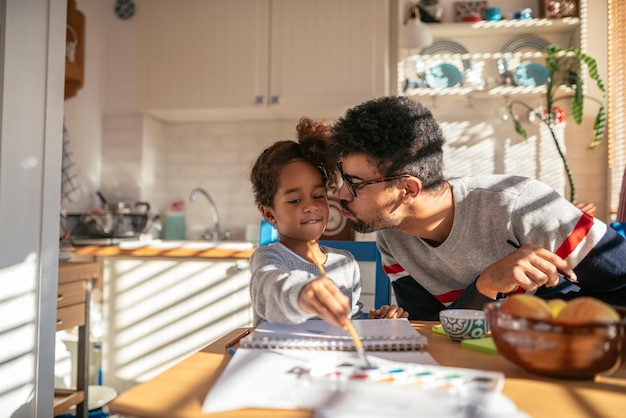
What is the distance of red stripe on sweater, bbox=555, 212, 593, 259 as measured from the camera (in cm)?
140

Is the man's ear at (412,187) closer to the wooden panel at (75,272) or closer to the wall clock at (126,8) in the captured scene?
the wooden panel at (75,272)

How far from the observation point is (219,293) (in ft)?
10.1

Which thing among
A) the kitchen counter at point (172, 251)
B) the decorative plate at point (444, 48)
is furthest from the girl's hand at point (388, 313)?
the decorative plate at point (444, 48)

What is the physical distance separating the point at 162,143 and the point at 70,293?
176cm

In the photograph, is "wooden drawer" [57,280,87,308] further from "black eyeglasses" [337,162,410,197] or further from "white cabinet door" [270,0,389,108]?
"white cabinet door" [270,0,389,108]

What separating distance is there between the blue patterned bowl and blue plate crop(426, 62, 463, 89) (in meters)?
2.68

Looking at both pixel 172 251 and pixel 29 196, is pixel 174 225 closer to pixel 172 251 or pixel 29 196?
pixel 172 251

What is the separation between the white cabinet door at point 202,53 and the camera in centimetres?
353

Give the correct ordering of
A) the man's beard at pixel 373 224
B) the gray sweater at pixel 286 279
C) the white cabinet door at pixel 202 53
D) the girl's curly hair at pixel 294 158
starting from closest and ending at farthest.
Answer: the gray sweater at pixel 286 279 < the man's beard at pixel 373 224 < the girl's curly hair at pixel 294 158 < the white cabinet door at pixel 202 53

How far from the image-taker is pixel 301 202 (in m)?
1.55

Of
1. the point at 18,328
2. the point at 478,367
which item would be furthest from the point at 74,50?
the point at 478,367

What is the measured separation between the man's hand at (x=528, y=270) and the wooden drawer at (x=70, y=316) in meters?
1.86

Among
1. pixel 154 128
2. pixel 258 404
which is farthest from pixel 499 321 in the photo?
Answer: pixel 154 128

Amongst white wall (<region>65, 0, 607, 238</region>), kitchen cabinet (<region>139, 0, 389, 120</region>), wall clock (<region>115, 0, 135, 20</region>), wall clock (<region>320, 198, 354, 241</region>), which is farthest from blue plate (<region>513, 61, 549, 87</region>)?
wall clock (<region>115, 0, 135, 20</region>)
